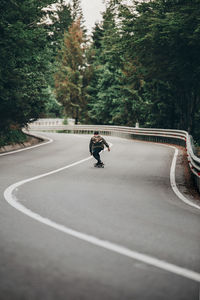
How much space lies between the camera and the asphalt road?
3.94 m

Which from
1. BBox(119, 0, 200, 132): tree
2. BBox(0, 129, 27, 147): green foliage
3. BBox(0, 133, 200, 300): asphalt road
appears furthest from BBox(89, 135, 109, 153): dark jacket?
BBox(119, 0, 200, 132): tree

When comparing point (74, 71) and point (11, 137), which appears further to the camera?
point (74, 71)

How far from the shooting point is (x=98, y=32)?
62812mm

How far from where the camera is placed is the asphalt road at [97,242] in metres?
3.94

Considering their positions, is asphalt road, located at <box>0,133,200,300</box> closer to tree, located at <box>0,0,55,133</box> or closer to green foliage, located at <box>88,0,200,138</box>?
tree, located at <box>0,0,55,133</box>

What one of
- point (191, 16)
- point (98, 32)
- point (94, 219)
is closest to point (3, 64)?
point (191, 16)

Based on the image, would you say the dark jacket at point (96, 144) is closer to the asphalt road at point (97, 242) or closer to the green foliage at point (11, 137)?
the asphalt road at point (97, 242)

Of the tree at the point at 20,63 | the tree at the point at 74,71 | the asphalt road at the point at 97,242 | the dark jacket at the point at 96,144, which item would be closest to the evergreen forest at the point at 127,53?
the tree at the point at 20,63

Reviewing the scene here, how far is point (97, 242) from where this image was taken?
542 centimetres

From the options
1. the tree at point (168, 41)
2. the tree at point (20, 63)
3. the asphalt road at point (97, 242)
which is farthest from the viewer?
the tree at point (168, 41)

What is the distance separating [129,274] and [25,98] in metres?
18.2

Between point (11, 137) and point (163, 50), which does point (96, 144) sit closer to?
point (11, 137)

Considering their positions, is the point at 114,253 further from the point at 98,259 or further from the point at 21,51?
the point at 21,51

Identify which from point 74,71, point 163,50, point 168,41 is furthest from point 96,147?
point 74,71
